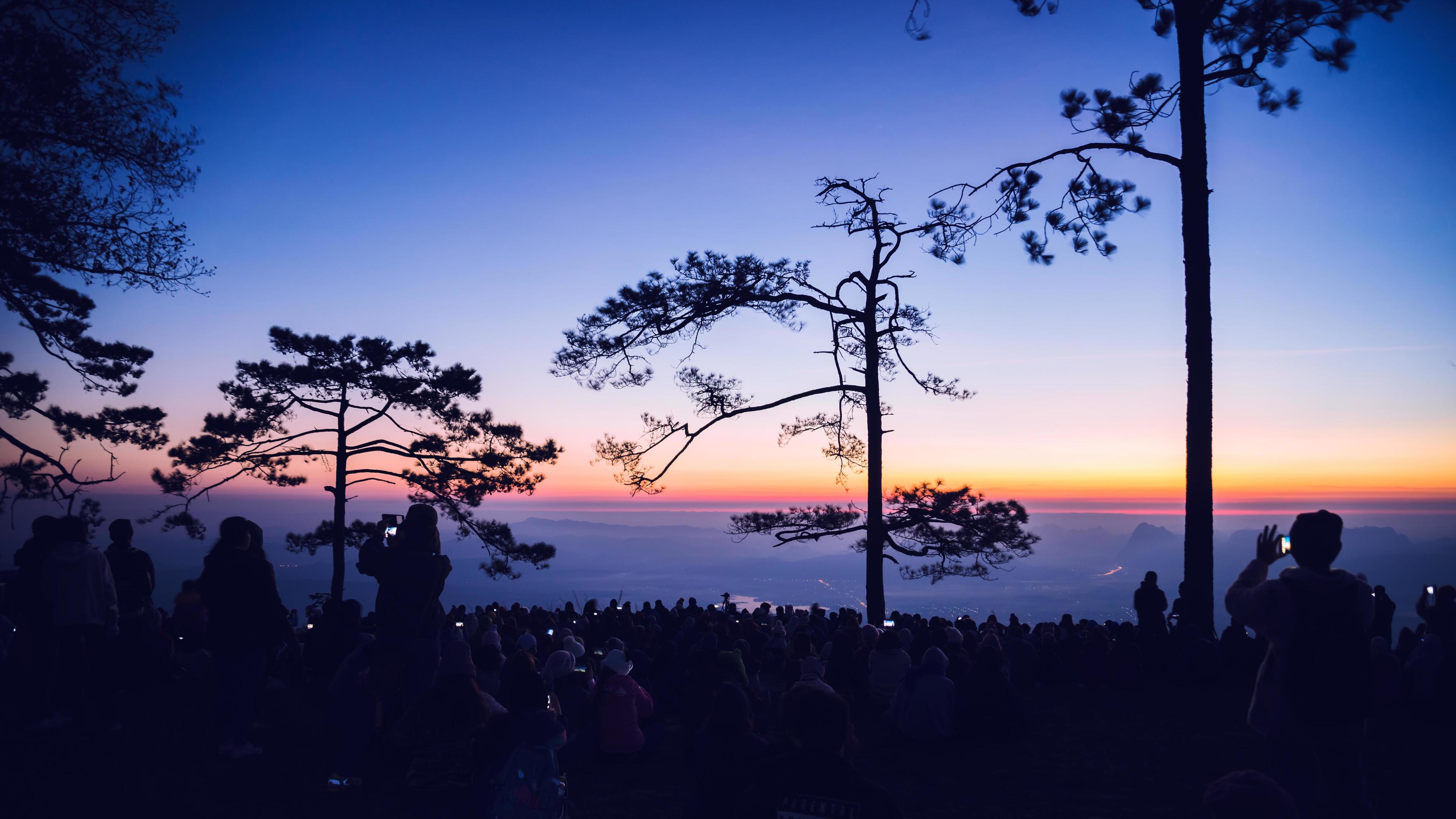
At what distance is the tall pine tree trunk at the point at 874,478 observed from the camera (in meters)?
14.7

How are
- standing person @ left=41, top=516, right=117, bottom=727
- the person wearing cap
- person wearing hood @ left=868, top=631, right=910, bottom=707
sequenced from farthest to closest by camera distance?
person wearing hood @ left=868, top=631, right=910, bottom=707 < the person wearing cap < standing person @ left=41, top=516, right=117, bottom=727

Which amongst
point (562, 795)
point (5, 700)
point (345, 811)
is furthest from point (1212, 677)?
point (5, 700)

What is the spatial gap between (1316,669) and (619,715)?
4498 millimetres

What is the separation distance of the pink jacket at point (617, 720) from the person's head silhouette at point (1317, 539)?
14.7 ft

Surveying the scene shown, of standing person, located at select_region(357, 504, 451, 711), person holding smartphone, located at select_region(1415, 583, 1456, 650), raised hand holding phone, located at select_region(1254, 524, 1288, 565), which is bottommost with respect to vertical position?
person holding smartphone, located at select_region(1415, 583, 1456, 650)

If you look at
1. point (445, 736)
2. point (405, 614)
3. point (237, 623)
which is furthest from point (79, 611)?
point (445, 736)

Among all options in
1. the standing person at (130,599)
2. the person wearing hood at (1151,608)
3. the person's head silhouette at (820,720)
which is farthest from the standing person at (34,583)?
the person wearing hood at (1151,608)

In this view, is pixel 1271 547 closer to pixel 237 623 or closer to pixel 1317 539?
pixel 1317 539

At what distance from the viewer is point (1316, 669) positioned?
3064 millimetres

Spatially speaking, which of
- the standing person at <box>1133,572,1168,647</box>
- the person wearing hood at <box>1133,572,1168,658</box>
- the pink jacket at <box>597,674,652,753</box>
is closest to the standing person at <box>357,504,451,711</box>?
the pink jacket at <box>597,674,652,753</box>

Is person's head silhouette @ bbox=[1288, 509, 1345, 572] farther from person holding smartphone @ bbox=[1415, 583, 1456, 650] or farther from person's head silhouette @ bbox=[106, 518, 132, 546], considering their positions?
person's head silhouette @ bbox=[106, 518, 132, 546]

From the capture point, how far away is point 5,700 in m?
6.39

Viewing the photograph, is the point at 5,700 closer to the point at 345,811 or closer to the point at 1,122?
the point at 345,811

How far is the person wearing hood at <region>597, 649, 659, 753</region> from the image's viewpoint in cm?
588
